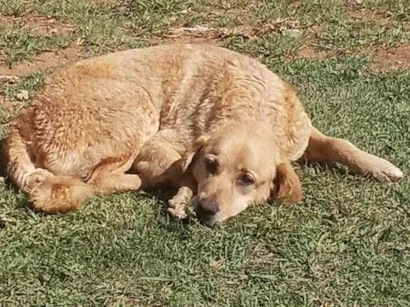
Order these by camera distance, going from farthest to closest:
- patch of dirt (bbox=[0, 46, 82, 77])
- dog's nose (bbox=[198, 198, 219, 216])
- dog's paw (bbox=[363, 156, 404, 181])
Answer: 1. patch of dirt (bbox=[0, 46, 82, 77])
2. dog's paw (bbox=[363, 156, 404, 181])
3. dog's nose (bbox=[198, 198, 219, 216])

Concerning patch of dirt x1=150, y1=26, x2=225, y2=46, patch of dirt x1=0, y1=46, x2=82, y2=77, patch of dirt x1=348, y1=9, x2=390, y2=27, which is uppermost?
patch of dirt x1=0, y1=46, x2=82, y2=77

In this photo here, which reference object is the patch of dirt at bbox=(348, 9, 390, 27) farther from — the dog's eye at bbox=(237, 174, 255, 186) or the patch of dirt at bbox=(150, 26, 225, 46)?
the dog's eye at bbox=(237, 174, 255, 186)

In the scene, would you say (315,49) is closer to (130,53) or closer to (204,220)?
(130,53)

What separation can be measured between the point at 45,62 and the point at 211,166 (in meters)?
3.14

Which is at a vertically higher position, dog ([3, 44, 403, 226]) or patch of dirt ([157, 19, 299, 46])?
dog ([3, 44, 403, 226])

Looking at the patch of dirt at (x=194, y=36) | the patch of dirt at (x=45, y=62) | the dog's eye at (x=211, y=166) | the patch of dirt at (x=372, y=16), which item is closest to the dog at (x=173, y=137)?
the dog's eye at (x=211, y=166)

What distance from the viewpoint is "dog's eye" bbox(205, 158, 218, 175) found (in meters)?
5.84

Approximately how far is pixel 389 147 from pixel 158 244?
7.16 feet

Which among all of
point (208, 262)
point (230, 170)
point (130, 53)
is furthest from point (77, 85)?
point (208, 262)

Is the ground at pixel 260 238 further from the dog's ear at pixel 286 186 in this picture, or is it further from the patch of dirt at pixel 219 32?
the patch of dirt at pixel 219 32

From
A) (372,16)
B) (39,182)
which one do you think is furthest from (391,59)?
(39,182)

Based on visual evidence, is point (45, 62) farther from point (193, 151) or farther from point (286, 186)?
point (286, 186)

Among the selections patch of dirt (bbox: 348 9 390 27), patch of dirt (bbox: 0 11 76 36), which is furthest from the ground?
patch of dirt (bbox: 348 9 390 27)

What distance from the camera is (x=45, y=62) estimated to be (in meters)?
8.43
